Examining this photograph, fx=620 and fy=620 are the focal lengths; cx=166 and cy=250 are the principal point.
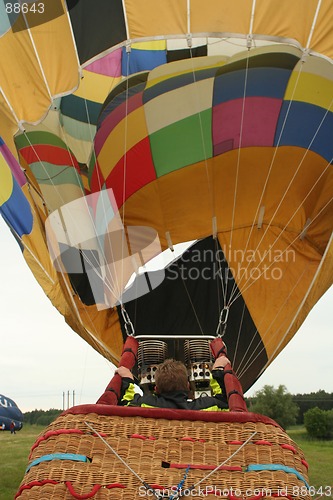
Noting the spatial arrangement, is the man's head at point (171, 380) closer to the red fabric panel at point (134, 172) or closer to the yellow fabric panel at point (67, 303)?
the yellow fabric panel at point (67, 303)

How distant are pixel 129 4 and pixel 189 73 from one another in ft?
2.45

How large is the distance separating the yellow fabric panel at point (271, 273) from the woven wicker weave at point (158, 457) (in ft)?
8.96

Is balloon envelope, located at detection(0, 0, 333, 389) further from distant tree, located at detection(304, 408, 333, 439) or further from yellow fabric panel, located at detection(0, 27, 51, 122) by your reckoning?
distant tree, located at detection(304, 408, 333, 439)

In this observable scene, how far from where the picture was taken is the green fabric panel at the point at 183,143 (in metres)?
4.29

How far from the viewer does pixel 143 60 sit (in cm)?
472

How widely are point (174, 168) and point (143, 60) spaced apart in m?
0.92

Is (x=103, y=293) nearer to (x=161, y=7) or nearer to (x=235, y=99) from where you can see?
(x=235, y=99)

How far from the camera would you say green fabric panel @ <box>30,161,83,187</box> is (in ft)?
15.0

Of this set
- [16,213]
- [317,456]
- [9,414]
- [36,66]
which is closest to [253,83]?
[36,66]

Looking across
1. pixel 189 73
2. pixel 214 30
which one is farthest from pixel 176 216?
pixel 214 30

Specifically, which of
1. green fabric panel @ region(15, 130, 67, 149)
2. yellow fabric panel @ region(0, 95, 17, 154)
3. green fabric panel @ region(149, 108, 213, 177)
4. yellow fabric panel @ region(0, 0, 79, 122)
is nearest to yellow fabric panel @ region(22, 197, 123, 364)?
yellow fabric panel @ region(0, 95, 17, 154)

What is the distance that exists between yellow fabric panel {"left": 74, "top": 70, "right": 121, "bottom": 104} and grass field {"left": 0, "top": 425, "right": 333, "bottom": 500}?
2508 mm

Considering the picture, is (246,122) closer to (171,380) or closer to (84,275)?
(84,275)

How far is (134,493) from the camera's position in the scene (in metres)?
1.52
